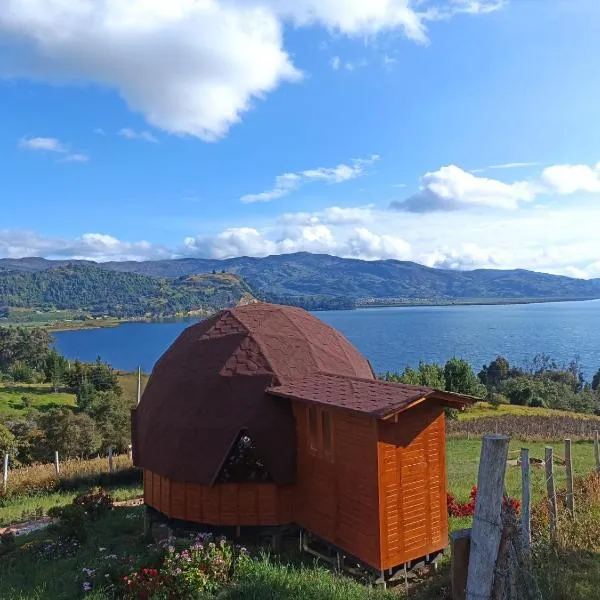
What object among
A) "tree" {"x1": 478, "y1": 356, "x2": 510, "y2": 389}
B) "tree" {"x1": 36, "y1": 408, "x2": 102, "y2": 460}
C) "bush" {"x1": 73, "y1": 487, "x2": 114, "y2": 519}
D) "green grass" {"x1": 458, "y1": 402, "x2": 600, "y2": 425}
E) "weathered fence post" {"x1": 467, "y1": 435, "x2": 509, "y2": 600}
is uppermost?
"weathered fence post" {"x1": 467, "y1": 435, "x2": 509, "y2": 600}

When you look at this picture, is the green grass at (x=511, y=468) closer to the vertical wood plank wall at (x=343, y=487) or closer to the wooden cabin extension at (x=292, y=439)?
the wooden cabin extension at (x=292, y=439)

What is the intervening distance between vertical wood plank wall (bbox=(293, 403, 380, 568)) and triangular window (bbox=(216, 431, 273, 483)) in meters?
0.88

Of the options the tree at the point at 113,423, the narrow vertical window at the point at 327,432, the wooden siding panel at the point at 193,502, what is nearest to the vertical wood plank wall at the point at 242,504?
the wooden siding panel at the point at 193,502

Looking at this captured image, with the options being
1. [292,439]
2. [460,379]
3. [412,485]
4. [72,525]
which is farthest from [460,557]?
[460,379]

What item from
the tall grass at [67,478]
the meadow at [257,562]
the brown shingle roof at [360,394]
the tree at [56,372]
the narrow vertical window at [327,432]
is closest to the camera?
the meadow at [257,562]

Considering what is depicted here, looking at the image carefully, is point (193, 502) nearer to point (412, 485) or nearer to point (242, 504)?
point (242, 504)

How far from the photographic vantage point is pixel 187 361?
44.5 feet

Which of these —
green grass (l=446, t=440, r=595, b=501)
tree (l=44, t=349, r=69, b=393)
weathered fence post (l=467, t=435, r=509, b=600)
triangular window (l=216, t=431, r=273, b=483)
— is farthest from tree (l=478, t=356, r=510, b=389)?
weathered fence post (l=467, t=435, r=509, b=600)

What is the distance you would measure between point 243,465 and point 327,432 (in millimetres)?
2358

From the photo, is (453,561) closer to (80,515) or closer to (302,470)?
(302,470)

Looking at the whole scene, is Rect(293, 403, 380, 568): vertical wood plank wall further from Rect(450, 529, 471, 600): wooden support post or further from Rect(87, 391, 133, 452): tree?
Rect(87, 391, 133, 452): tree

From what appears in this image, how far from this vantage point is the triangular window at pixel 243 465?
11977 millimetres

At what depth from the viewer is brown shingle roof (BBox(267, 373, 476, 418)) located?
31.0 ft

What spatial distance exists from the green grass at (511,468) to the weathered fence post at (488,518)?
10.4 m
